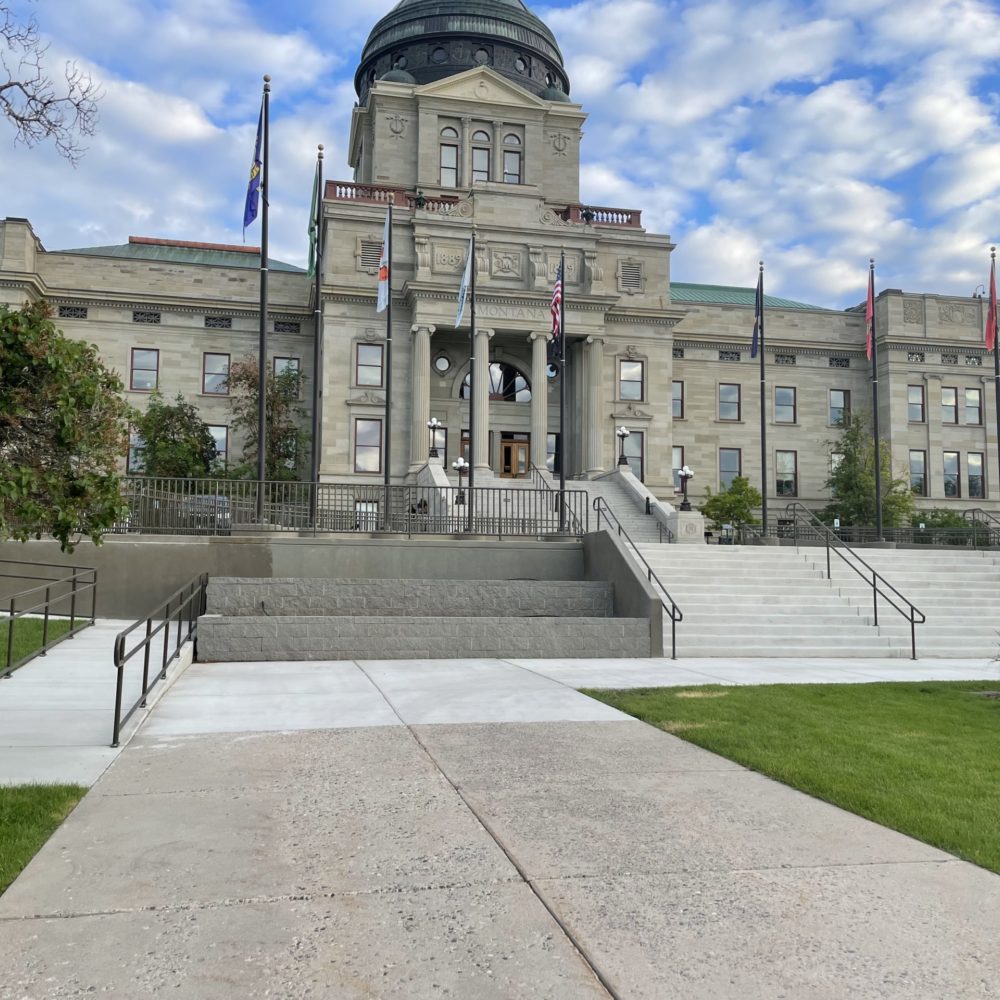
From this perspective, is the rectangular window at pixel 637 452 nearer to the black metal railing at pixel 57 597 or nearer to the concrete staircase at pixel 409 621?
the concrete staircase at pixel 409 621

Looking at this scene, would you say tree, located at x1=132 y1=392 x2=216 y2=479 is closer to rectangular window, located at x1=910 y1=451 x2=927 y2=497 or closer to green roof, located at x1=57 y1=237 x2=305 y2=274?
green roof, located at x1=57 y1=237 x2=305 y2=274

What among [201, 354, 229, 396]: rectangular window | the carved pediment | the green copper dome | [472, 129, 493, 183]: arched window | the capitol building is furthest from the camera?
the green copper dome

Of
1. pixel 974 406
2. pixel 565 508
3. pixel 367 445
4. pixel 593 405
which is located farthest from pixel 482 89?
pixel 974 406

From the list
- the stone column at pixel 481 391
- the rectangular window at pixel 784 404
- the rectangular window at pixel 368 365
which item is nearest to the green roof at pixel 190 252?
the rectangular window at pixel 368 365

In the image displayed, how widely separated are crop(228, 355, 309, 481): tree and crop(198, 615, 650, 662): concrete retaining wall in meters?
26.6

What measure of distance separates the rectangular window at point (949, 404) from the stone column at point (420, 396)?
95.8 ft

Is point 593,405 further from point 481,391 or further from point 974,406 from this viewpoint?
point 974,406

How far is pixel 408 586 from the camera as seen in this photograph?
18.0 metres

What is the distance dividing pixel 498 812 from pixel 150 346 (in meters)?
42.5

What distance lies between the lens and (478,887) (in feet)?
14.6

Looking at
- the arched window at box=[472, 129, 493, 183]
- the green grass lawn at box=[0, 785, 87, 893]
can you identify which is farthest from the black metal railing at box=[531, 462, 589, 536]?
the green grass lawn at box=[0, 785, 87, 893]

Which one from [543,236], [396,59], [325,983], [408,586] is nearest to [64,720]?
[325,983]

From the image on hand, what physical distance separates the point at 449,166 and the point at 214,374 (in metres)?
16.7

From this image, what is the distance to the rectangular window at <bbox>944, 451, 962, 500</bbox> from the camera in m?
49.1
